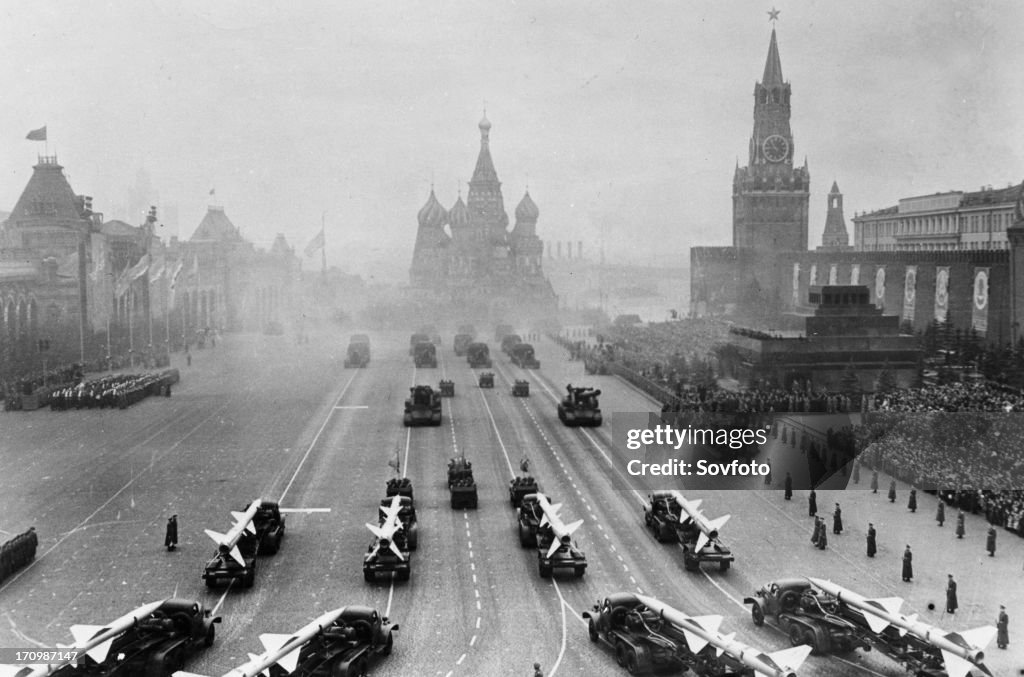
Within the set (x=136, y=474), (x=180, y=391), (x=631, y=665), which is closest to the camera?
(x=631, y=665)

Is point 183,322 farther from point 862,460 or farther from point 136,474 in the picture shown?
point 862,460

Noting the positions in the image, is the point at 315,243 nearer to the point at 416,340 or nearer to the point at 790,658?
the point at 416,340

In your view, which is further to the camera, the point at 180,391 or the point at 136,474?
the point at 180,391

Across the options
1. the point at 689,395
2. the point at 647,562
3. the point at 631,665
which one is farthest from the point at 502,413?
the point at 631,665

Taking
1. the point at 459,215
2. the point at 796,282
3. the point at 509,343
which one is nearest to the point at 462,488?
the point at 509,343

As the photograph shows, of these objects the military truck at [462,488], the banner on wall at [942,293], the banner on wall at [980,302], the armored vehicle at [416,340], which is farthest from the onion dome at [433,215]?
the military truck at [462,488]

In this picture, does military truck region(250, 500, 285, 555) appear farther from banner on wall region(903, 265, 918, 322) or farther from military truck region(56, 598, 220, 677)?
banner on wall region(903, 265, 918, 322)

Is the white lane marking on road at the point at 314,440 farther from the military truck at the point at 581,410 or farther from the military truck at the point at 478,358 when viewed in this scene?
the military truck at the point at 581,410

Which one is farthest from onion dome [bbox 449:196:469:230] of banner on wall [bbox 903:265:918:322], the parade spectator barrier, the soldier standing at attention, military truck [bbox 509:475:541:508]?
the parade spectator barrier
